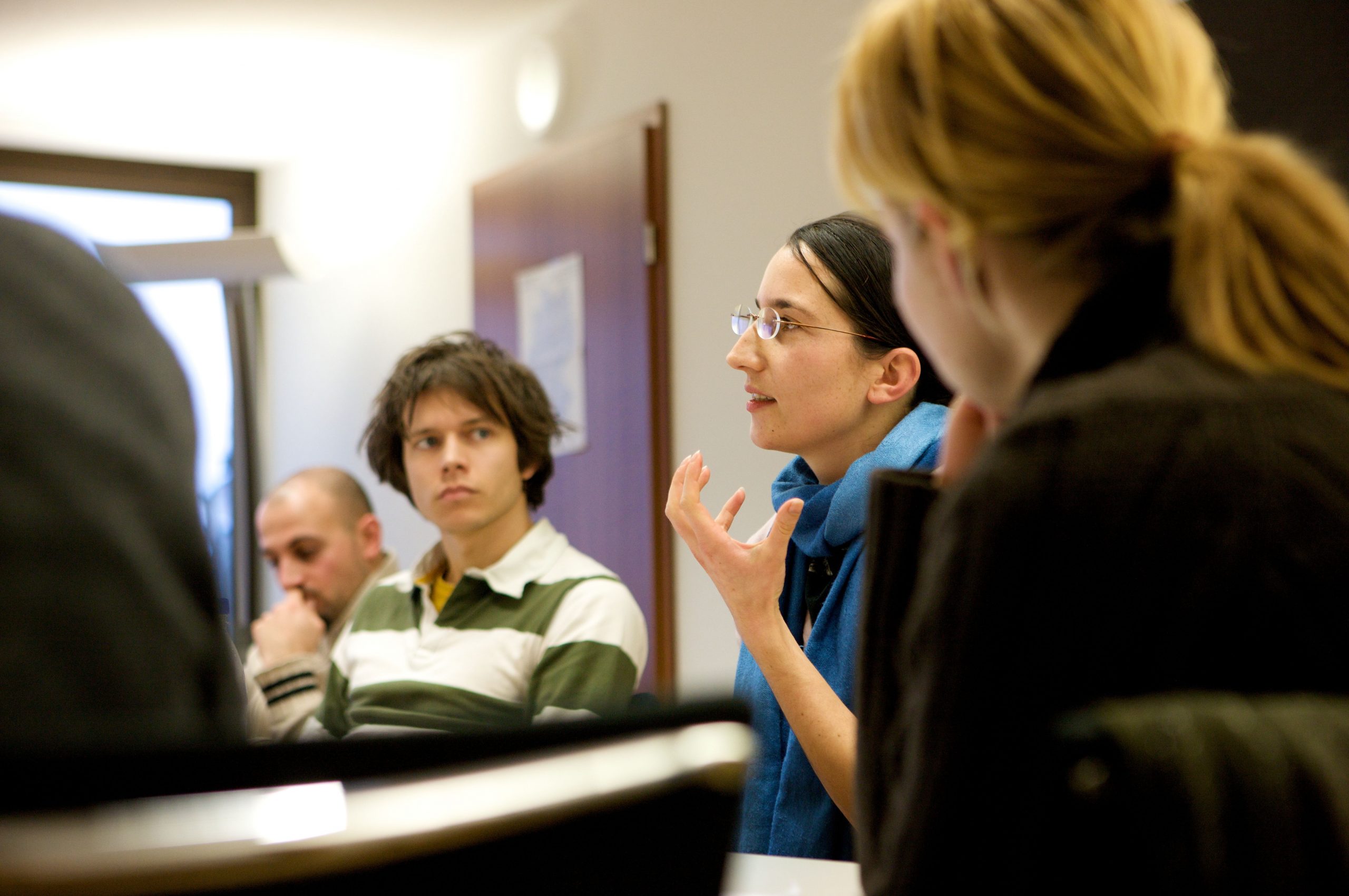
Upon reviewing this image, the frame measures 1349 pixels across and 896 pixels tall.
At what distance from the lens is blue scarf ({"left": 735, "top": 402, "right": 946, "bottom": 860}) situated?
5.13ft

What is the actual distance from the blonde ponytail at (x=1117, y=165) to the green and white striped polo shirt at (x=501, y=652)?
1329mm

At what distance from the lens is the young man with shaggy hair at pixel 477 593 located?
2.09 m

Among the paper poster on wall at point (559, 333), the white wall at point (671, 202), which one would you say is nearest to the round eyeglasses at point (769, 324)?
the white wall at point (671, 202)

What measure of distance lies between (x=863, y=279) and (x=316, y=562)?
1.79 metres

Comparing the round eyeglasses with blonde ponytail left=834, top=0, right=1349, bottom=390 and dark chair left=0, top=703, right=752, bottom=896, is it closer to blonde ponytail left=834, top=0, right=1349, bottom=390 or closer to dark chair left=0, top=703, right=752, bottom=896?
blonde ponytail left=834, top=0, right=1349, bottom=390

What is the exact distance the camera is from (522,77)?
4297 millimetres

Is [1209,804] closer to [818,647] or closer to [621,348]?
[818,647]

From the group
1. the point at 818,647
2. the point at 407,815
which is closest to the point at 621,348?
the point at 818,647

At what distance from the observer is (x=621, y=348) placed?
12.4 ft

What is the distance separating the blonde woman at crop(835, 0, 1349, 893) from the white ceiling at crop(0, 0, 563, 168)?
3.61m

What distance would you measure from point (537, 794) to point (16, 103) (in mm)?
5537

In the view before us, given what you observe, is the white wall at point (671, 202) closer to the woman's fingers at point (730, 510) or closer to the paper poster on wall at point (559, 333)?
the paper poster on wall at point (559, 333)

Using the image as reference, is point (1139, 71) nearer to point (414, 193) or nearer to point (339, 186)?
point (414, 193)

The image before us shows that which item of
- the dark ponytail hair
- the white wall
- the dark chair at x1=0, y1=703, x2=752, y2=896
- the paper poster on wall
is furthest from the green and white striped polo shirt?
the paper poster on wall
